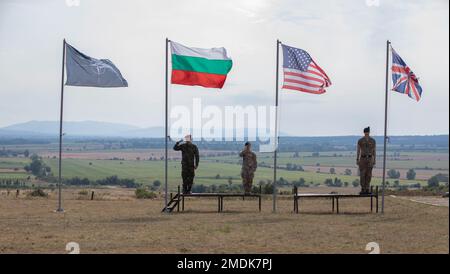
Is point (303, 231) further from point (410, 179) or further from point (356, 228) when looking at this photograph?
point (410, 179)

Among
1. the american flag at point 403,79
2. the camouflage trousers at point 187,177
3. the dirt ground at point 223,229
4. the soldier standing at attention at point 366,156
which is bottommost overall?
the dirt ground at point 223,229

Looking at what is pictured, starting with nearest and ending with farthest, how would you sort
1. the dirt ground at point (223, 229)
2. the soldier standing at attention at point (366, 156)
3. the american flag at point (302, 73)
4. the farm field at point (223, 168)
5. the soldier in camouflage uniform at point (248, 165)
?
the dirt ground at point (223, 229) → the american flag at point (302, 73) → the soldier standing at attention at point (366, 156) → the soldier in camouflage uniform at point (248, 165) → the farm field at point (223, 168)

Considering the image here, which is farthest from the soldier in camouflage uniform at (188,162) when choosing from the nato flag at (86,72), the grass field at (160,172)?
the grass field at (160,172)

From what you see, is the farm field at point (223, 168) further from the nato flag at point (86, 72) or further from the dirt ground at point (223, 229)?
the dirt ground at point (223, 229)

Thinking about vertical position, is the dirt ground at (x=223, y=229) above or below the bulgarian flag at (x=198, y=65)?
below

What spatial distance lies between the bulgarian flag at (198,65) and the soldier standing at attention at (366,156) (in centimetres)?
439

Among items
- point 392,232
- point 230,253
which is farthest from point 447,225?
point 230,253

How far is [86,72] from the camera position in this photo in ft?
74.8

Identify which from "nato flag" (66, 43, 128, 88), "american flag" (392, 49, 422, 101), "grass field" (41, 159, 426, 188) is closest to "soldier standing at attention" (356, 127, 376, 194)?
"american flag" (392, 49, 422, 101)

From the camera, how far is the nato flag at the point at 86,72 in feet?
74.5

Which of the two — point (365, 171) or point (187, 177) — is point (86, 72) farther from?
point (365, 171)

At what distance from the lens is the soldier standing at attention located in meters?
22.4

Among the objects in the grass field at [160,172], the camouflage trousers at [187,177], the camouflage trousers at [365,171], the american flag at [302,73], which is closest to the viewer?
the american flag at [302,73]

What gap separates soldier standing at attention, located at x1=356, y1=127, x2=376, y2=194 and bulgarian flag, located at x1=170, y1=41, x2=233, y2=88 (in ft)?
14.4
